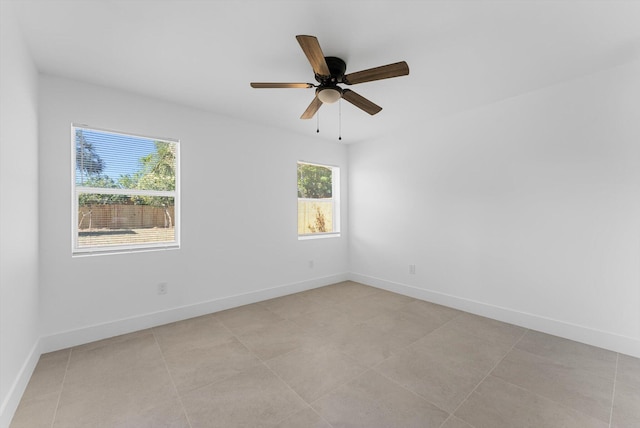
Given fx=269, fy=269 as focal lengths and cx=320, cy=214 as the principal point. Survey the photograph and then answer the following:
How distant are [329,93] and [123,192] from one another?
2361 millimetres

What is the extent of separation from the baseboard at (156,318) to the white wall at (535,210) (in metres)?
1.88

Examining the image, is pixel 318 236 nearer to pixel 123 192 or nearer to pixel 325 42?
pixel 123 192

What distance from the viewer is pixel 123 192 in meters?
2.83

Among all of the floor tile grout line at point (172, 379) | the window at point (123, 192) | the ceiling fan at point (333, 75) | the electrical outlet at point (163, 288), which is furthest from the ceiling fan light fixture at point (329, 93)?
the electrical outlet at point (163, 288)

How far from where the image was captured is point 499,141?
10.2 ft

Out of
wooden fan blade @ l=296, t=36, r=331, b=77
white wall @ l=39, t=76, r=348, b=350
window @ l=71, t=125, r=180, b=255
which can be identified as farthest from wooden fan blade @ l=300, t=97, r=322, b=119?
window @ l=71, t=125, r=180, b=255

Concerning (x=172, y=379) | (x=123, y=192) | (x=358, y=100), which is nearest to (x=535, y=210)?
(x=358, y=100)

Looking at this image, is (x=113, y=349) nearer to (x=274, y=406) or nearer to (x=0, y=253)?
(x=0, y=253)

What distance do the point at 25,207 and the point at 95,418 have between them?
1.56 metres

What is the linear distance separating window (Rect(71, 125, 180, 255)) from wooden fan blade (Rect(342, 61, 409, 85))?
2261 mm

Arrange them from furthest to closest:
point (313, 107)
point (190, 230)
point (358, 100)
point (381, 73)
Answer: point (190, 230)
point (313, 107)
point (358, 100)
point (381, 73)

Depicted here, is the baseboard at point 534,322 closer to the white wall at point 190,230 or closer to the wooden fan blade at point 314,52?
the white wall at point 190,230

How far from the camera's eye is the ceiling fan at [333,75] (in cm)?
179

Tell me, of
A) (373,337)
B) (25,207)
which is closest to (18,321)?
(25,207)
